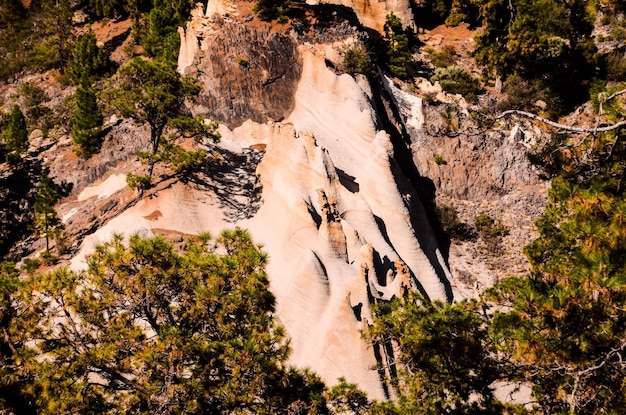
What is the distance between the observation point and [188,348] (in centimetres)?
881

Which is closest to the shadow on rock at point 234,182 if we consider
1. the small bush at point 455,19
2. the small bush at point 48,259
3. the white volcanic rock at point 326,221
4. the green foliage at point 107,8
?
the white volcanic rock at point 326,221

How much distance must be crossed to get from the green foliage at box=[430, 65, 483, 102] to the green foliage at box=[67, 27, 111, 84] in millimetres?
26770

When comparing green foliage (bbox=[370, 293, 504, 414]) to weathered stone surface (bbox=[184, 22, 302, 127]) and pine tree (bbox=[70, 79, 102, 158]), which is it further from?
pine tree (bbox=[70, 79, 102, 158])

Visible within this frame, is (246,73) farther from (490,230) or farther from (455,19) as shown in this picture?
(455,19)

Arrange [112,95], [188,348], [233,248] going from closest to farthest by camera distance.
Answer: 1. [188,348]
2. [233,248]
3. [112,95]

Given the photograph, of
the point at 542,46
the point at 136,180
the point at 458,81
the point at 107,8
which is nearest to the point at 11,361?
the point at 136,180

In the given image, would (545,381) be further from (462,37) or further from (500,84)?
(462,37)

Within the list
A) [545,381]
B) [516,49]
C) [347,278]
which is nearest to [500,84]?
[516,49]

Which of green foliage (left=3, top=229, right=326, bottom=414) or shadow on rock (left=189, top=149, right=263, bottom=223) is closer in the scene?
green foliage (left=3, top=229, right=326, bottom=414)

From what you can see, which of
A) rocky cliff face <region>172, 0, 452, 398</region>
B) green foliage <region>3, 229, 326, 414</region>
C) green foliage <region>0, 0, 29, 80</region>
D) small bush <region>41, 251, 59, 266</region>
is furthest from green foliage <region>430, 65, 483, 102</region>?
green foliage <region>0, 0, 29, 80</region>

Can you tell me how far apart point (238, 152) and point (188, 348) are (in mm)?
14846

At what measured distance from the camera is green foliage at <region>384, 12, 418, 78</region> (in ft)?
113

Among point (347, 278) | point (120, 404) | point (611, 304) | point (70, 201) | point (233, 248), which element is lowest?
point (70, 201)

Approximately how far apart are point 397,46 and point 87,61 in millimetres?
24947
